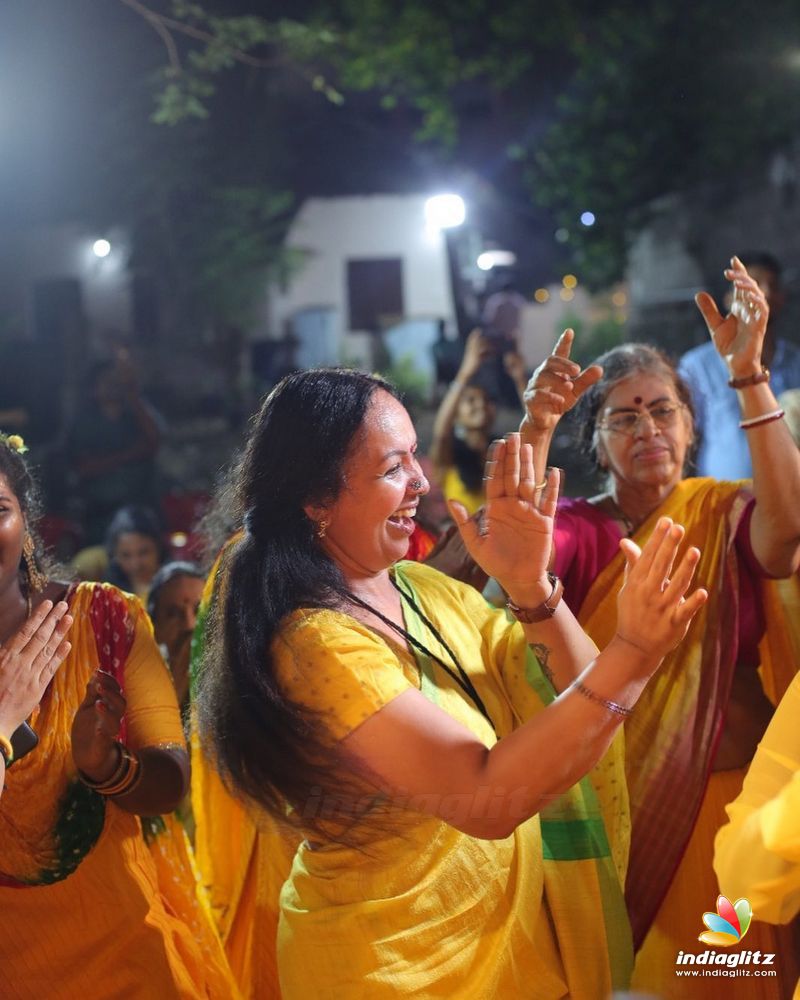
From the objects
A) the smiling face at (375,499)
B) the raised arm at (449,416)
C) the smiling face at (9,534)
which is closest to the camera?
the smiling face at (375,499)

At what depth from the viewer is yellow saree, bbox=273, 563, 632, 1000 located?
2.07 meters

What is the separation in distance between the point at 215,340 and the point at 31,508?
1764 cm

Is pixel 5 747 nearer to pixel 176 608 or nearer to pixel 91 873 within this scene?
pixel 91 873

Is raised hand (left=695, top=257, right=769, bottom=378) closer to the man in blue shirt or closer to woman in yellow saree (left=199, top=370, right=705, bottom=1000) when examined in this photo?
woman in yellow saree (left=199, top=370, right=705, bottom=1000)

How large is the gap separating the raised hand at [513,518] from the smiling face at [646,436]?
116cm

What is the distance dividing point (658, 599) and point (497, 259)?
78.3ft

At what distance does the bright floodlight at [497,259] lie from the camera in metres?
22.5

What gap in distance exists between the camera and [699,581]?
3.16 metres

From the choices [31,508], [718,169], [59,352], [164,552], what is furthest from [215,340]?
[31,508]

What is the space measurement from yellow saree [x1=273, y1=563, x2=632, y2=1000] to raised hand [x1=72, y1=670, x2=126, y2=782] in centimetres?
54

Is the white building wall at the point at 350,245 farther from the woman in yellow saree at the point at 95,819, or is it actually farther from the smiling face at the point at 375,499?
the smiling face at the point at 375,499

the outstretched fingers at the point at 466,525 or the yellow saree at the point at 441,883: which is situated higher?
the outstretched fingers at the point at 466,525

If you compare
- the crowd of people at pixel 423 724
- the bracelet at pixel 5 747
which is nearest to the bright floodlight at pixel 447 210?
the crowd of people at pixel 423 724

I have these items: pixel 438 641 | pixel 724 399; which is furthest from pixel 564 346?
pixel 724 399
